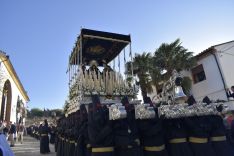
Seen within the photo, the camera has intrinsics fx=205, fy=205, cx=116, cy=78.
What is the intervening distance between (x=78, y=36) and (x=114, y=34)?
4.69 ft

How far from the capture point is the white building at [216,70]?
1620 cm

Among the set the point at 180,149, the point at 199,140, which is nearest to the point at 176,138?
the point at 180,149

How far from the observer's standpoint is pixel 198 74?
1862 centimetres

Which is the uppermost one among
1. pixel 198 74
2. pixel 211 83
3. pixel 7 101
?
pixel 7 101

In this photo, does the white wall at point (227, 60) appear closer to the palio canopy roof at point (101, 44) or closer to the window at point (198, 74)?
the window at point (198, 74)

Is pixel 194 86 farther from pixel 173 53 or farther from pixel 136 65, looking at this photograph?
pixel 136 65

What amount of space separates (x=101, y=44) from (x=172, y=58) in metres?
9.22

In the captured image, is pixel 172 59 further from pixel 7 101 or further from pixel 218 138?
pixel 7 101

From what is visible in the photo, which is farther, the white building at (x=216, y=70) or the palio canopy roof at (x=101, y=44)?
the white building at (x=216, y=70)

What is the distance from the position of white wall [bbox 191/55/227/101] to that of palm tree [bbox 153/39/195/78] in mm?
1334

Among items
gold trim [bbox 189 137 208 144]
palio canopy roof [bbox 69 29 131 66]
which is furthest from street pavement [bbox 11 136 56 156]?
gold trim [bbox 189 137 208 144]

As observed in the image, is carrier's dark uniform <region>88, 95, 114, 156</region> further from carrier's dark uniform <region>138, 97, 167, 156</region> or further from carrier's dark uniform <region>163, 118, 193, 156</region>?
carrier's dark uniform <region>163, 118, 193, 156</region>

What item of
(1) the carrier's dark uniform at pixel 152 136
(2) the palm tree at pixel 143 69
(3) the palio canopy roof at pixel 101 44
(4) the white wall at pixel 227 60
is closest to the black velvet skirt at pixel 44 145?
(3) the palio canopy roof at pixel 101 44

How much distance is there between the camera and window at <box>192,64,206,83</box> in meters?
18.1
